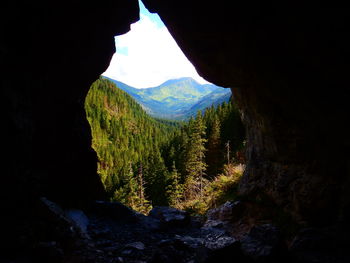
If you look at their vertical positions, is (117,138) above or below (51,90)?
below

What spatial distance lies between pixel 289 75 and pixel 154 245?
7807mm

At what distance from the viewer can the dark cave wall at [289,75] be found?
21.5 feet

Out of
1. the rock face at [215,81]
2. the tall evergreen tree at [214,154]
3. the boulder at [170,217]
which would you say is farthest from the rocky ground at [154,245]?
the tall evergreen tree at [214,154]

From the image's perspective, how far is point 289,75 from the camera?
8180 mm

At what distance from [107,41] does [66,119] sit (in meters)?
4.51

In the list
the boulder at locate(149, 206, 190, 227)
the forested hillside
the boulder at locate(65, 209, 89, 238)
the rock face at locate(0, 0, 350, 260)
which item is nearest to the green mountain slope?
the forested hillside

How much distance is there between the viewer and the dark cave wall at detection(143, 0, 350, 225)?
6.54 metres

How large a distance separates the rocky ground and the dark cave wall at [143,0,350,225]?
1849 millimetres

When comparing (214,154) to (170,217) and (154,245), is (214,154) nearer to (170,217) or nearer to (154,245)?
(170,217)

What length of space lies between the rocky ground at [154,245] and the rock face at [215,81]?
1.87ft

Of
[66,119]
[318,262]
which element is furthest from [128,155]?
[318,262]

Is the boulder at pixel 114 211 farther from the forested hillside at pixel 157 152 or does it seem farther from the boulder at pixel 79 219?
the forested hillside at pixel 157 152

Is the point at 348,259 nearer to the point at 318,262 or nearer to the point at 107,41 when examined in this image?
the point at 318,262

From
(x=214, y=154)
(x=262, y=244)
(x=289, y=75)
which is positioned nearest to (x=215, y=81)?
(x=289, y=75)
